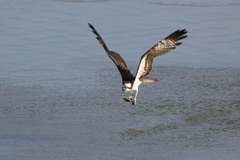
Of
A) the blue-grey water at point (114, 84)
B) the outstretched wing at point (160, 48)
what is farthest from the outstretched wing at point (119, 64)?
the blue-grey water at point (114, 84)

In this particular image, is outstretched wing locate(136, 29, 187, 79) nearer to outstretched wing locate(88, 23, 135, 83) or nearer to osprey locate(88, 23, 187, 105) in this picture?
osprey locate(88, 23, 187, 105)

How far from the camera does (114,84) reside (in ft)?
30.3

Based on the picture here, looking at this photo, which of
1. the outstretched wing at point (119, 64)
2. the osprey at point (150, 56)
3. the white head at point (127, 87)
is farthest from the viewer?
the outstretched wing at point (119, 64)

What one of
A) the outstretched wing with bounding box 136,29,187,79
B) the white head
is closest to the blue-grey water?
the white head

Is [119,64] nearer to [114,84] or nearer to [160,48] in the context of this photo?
[160,48]

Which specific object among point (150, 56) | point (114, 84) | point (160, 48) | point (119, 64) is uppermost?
point (160, 48)

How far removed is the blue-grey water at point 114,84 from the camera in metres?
6.98

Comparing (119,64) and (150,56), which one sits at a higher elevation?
(150,56)

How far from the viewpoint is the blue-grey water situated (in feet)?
22.9

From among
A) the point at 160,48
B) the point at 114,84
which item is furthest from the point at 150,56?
the point at 114,84

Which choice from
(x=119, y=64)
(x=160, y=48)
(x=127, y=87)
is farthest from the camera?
(x=119, y=64)

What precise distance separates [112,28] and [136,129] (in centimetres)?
485

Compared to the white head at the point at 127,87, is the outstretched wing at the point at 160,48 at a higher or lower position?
higher

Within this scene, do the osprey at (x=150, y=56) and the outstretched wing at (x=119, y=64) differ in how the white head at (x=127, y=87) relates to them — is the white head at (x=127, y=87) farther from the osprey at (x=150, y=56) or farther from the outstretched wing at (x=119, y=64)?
the outstretched wing at (x=119, y=64)
